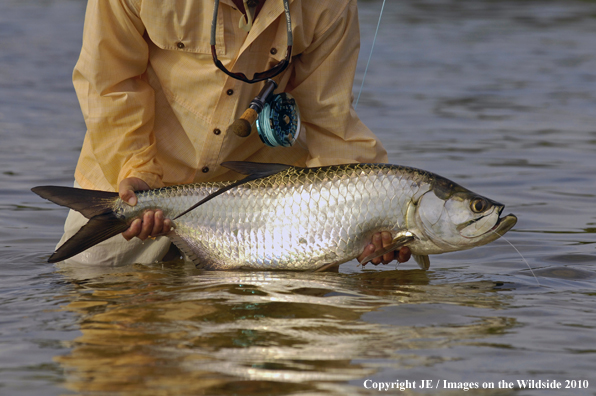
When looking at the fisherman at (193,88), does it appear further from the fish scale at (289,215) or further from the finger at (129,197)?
→ the fish scale at (289,215)

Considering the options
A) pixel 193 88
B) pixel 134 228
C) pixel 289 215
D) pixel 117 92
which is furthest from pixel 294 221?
pixel 117 92

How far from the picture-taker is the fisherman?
4.04 meters

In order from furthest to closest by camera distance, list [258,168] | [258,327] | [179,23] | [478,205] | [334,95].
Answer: [334,95]
[179,23]
[258,168]
[478,205]
[258,327]

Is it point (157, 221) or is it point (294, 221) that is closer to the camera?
point (294, 221)

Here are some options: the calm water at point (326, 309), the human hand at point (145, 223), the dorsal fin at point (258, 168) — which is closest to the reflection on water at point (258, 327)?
the calm water at point (326, 309)

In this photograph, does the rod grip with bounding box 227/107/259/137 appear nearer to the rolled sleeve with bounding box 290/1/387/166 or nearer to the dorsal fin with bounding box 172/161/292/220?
the dorsal fin with bounding box 172/161/292/220

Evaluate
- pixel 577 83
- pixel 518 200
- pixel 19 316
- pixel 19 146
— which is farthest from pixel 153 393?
pixel 577 83

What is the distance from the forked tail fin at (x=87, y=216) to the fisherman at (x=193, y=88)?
0.08 m

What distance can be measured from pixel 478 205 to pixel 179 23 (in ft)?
5.53

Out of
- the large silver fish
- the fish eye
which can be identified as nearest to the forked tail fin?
the large silver fish

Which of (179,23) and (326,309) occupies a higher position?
(179,23)

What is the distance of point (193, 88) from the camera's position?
4195mm

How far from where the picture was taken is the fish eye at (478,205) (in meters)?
3.69

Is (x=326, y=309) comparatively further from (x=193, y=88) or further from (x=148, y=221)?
(x=193, y=88)
